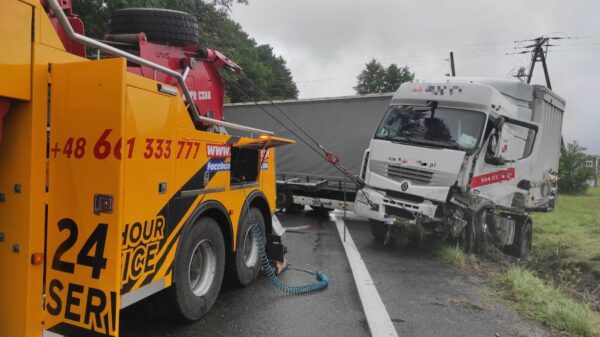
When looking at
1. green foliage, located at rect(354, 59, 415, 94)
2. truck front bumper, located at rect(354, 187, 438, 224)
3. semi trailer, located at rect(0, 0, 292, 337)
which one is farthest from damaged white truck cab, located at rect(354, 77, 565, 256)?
green foliage, located at rect(354, 59, 415, 94)

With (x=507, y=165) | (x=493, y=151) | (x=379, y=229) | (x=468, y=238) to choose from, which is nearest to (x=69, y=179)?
(x=379, y=229)

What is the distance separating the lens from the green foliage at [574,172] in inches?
1342

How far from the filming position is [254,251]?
19.4 ft

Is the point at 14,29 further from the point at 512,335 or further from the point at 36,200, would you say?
the point at 512,335

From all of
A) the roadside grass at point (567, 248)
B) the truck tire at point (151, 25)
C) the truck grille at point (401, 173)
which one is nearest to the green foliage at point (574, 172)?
the roadside grass at point (567, 248)

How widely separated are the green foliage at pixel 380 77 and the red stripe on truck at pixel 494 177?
57296 millimetres

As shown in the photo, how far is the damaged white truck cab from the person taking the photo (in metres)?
7.95

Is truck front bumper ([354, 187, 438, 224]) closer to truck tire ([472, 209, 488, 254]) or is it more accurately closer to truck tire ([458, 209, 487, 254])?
truck tire ([458, 209, 487, 254])

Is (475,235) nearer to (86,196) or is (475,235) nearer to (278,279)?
(278,279)

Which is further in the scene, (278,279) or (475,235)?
(475,235)

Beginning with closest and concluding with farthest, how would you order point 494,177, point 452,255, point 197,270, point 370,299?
point 197,270 < point 370,299 < point 452,255 < point 494,177

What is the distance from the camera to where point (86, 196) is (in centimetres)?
298

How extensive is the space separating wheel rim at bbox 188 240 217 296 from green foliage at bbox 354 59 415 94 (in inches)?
2446

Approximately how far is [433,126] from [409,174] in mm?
985
